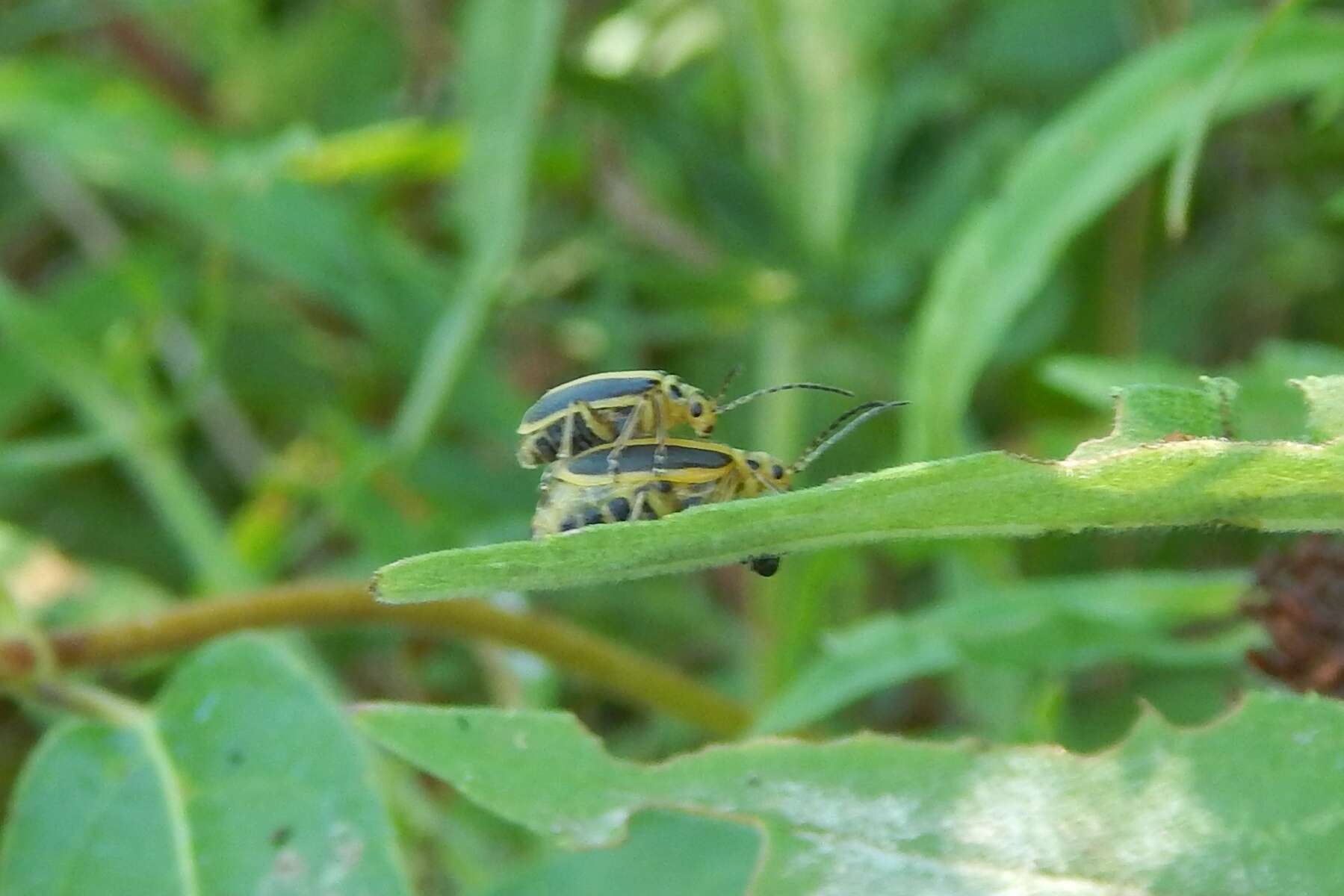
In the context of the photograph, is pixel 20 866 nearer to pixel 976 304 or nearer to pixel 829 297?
pixel 976 304

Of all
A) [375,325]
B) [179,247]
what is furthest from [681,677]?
[179,247]

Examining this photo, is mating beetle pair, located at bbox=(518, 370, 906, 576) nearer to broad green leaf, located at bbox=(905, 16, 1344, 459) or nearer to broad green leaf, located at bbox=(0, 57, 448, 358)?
broad green leaf, located at bbox=(905, 16, 1344, 459)

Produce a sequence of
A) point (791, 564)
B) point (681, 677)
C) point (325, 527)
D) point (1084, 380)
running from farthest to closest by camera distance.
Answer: point (325, 527), point (791, 564), point (681, 677), point (1084, 380)

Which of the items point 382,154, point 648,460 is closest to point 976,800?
point 648,460

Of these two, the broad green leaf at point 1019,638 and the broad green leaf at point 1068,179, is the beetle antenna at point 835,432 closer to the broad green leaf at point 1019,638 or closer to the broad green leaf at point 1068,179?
the broad green leaf at point 1068,179

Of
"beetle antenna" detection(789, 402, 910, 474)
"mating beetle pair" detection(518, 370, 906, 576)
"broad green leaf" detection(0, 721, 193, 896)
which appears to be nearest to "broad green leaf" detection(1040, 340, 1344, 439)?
"beetle antenna" detection(789, 402, 910, 474)

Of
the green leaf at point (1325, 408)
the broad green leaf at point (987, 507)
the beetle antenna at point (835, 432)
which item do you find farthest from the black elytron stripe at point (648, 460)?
the green leaf at point (1325, 408)

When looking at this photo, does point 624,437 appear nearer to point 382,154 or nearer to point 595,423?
point 595,423
